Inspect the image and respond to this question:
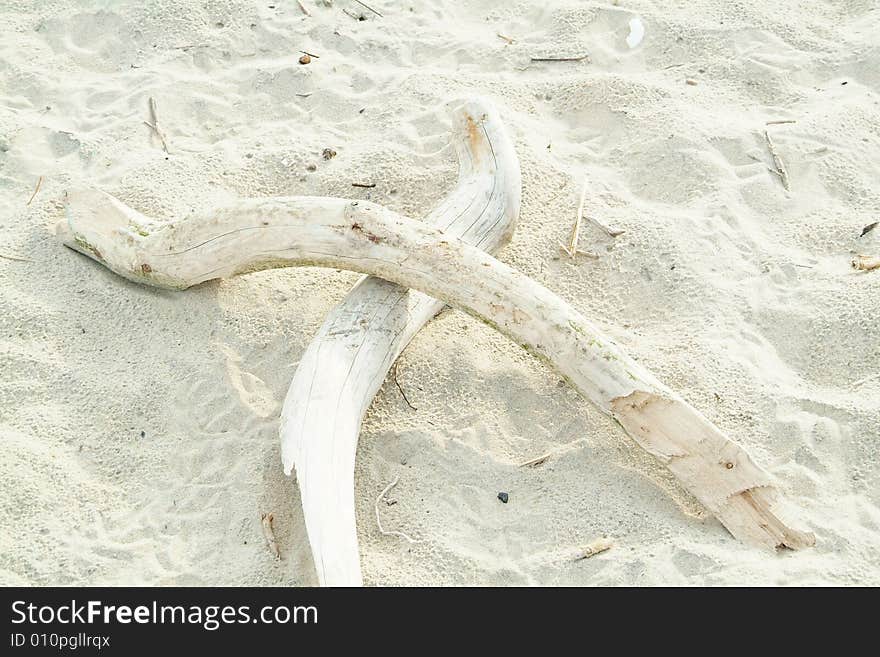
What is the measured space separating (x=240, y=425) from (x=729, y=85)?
330 cm

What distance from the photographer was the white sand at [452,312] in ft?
10.7

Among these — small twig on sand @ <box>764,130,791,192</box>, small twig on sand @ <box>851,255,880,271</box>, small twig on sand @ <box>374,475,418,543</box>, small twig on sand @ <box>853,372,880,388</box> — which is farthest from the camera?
small twig on sand @ <box>764,130,791,192</box>

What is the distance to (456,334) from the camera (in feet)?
13.2

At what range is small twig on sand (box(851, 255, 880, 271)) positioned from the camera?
13.5 feet

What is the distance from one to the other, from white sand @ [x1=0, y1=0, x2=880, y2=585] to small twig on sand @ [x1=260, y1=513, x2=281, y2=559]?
0.11 ft

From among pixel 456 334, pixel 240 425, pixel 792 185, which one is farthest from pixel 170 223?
pixel 792 185

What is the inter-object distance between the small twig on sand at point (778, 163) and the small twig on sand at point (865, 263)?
55cm

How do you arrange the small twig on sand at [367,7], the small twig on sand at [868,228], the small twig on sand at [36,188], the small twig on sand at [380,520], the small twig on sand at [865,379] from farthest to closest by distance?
the small twig on sand at [367,7] < the small twig on sand at [36,188] < the small twig on sand at [868,228] < the small twig on sand at [865,379] < the small twig on sand at [380,520]

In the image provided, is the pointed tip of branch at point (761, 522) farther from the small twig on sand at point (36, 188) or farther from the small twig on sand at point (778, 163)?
the small twig on sand at point (36, 188)

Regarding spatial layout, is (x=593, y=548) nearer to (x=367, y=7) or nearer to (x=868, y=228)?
(x=868, y=228)

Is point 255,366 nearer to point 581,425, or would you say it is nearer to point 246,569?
point 246,569

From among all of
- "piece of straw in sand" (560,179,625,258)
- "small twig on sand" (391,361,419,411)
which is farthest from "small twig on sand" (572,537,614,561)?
"piece of straw in sand" (560,179,625,258)

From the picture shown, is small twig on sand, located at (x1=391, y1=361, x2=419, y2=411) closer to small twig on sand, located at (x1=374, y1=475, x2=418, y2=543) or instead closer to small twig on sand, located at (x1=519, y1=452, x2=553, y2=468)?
small twig on sand, located at (x1=374, y1=475, x2=418, y2=543)

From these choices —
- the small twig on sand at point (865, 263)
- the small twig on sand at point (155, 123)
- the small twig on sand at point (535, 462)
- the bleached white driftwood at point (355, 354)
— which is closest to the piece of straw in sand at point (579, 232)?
the bleached white driftwood at point (355, 354)
